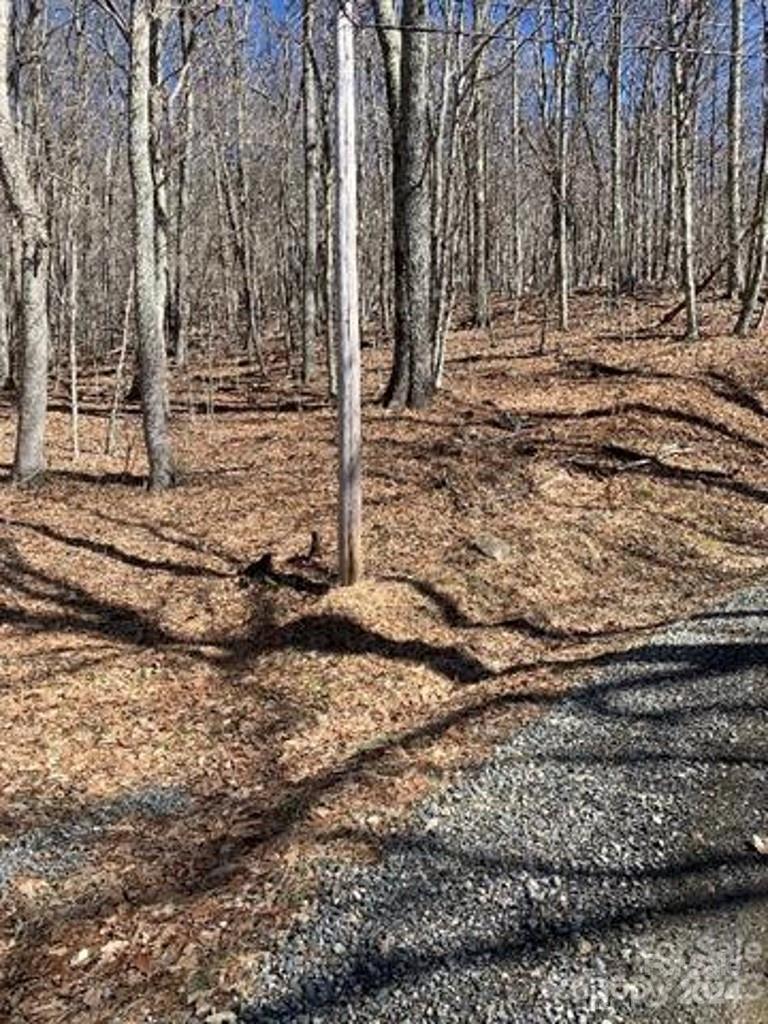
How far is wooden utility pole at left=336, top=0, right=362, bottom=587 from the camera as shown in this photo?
6.49m

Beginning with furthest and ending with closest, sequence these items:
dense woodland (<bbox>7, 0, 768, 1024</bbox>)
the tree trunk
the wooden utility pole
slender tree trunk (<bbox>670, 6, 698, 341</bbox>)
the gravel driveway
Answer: slender tree trunk (<bbox>670, 6, 698, 341</bbox>), the tree trunk, the wooden utility pole, dense woodland (<bbox>7, 0, 768, 1024</bbox>), the gravel driveway

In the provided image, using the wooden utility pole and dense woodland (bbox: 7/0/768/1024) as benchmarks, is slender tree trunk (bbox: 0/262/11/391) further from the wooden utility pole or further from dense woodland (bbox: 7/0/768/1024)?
the wooden utility pole

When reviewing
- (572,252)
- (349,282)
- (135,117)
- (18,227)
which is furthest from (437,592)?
(572,252)

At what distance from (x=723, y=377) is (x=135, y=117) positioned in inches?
317

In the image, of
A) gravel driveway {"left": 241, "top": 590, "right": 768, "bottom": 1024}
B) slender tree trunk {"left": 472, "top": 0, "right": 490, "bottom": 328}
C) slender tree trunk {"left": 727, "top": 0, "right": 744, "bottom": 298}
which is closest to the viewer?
gravel driveway {"left": 241, "top": 590, "right": 768, "bottom": 1024}

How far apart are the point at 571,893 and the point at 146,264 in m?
8.11

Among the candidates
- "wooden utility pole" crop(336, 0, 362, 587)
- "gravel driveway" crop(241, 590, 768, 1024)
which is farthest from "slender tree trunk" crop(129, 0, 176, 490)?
"gravel driveway" crop(241, 590, 768, 1024)

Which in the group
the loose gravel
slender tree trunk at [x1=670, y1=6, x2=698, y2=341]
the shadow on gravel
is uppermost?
slender tree trunk at [x1=670, y1=6, x2=698, y2=341]

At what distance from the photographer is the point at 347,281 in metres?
6.65

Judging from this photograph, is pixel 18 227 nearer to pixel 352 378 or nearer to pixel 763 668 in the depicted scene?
pixel 352 378

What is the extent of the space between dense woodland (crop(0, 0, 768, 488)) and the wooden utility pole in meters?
0.29

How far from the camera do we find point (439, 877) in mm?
3980

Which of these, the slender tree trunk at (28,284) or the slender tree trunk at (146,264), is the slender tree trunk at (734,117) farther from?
A: the slender tree trunk at (28,284)

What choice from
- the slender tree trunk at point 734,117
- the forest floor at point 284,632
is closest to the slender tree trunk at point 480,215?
the slender tree trunk at point 734,117
